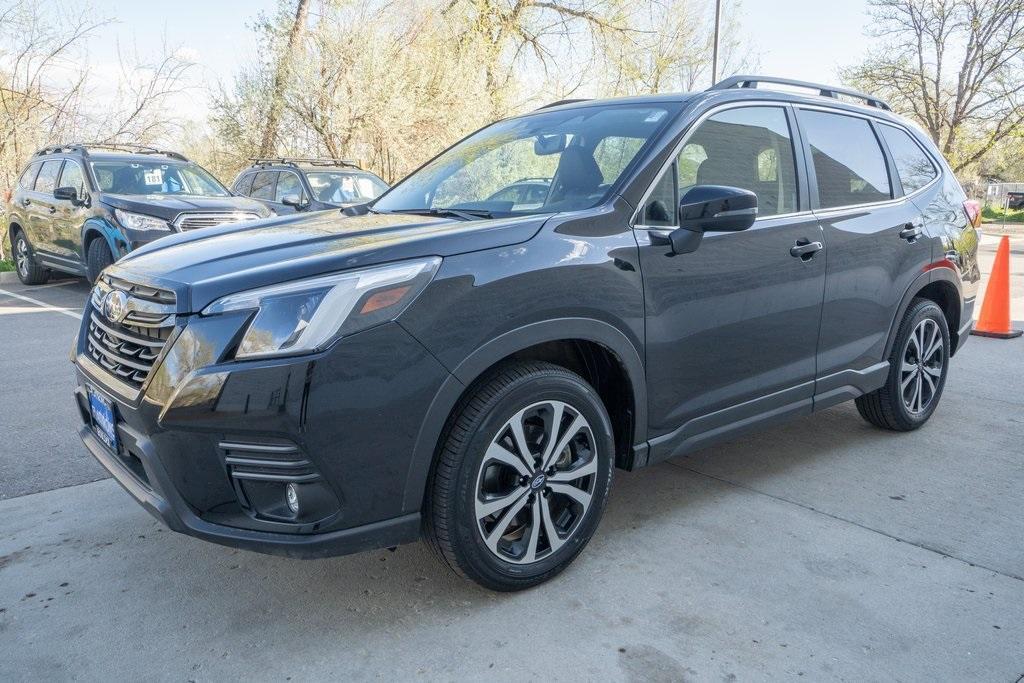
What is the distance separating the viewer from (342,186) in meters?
11.3

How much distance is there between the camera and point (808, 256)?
367 centimetres

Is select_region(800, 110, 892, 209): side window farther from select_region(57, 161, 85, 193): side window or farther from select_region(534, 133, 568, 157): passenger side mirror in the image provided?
select_region(57, 161, 85, 193): side window

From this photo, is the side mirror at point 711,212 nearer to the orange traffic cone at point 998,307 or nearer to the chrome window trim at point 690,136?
the chrome window trim at point 690,136

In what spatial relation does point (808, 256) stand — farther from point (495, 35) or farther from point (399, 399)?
point (495, 35)

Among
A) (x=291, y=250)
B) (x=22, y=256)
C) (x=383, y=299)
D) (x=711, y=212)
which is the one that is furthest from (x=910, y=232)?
(x=22, y=256)

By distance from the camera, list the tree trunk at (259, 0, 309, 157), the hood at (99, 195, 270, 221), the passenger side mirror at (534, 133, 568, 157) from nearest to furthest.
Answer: the passenger side mirror at (534, 133, 568, 157)
the hood at (99, 195, 270, 221)
the tree trunk at (259, 0, 309, 157)

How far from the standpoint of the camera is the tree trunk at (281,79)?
55.4 feet

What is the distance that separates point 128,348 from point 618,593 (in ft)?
6.05

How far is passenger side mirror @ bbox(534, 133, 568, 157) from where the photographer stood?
3.49m

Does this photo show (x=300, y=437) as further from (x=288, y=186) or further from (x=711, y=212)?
(x=288, y=186)

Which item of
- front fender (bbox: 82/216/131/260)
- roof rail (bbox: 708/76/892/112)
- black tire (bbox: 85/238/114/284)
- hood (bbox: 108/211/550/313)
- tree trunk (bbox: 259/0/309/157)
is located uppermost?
tree trunk (bbox: 259/0/309/157)

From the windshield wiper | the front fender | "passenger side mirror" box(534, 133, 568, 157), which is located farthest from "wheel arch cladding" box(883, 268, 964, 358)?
the front fender

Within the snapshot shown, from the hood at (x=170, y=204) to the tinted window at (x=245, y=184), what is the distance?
2399mm

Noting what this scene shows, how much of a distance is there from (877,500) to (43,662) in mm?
3326
